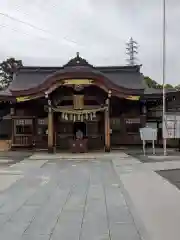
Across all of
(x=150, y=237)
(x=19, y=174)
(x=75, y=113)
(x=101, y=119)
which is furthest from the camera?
(x=101, y=119)

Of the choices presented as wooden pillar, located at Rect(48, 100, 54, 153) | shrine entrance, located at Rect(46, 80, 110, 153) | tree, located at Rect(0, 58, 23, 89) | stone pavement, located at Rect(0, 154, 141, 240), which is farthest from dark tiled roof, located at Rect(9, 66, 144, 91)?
tree, located at Rect(0, 58, 23, 89)

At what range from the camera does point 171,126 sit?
24.9 meters

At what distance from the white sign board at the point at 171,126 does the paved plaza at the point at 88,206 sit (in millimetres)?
10148

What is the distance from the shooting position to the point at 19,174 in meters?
15.2

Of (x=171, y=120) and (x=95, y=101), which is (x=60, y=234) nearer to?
(x=171, y=120)

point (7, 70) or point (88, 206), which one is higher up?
point (7, 70)

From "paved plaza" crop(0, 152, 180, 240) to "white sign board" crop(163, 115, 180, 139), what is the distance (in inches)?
400

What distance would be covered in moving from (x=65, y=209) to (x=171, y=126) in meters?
17.5

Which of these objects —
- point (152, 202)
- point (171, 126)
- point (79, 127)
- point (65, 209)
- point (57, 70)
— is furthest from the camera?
point (57, 70)

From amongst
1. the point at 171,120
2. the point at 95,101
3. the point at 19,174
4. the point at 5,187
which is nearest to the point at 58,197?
the point at 5,187

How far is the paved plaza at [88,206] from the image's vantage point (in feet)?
21.5

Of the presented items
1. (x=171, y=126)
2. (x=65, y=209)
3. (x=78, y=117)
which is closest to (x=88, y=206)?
(x=65, y=209)

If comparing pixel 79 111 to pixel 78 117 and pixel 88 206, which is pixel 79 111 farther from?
pixel 88 206

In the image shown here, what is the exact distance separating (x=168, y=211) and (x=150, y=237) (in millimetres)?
2121
